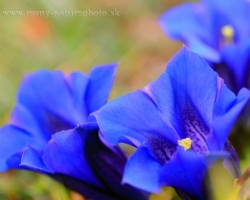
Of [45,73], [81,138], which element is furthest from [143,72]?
[81,138]

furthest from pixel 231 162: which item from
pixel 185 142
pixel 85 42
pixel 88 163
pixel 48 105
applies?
pixel 85 42

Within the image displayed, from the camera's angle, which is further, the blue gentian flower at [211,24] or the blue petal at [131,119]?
the blue gentian flower at [211,24]

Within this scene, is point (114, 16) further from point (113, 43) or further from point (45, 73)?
point (45, 73)

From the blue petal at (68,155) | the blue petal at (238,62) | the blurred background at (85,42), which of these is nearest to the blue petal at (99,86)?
the blue petal at (68,155)

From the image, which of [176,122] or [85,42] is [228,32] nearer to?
[176,122]

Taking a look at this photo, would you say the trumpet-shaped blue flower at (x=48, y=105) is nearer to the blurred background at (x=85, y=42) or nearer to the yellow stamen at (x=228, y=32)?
the yellow stamen at (x=228, y=32)

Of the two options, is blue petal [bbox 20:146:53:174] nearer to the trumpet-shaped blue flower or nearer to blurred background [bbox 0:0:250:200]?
the trumpet-shaped blue flower
